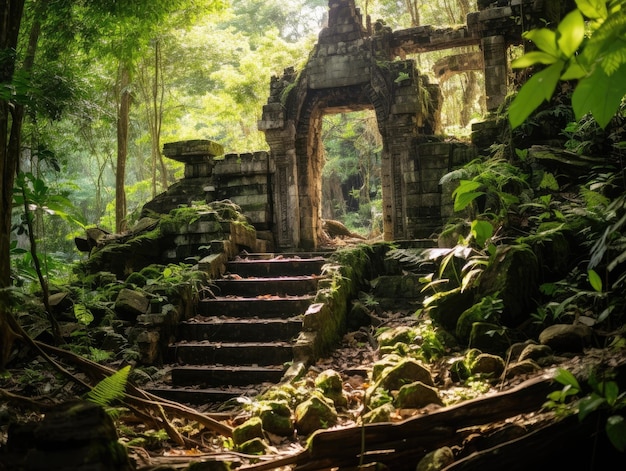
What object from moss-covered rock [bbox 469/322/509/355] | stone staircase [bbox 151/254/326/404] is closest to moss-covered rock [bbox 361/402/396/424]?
moss-covered rock [bbox 469/322/509/355]

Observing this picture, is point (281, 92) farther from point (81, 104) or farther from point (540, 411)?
point (540, 411)

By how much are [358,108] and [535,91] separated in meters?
10.9

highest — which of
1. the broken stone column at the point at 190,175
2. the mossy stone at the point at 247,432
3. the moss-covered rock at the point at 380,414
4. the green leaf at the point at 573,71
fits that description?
the broken stone column at the point at 190,175

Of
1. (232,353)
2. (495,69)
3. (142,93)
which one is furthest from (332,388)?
(142,93)

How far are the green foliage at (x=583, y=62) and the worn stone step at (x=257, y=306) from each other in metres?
5.74

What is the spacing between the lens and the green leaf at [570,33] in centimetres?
104

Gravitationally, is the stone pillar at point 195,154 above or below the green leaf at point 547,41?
above

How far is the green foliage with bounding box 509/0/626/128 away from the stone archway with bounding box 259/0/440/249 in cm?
936

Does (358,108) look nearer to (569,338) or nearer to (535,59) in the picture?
(569,338)

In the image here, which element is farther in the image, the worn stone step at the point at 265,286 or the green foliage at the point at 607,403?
the worn stone step at the point at 265,286

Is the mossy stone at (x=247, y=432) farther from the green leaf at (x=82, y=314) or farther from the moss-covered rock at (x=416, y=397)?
the green leaf at (x=82, y=314)

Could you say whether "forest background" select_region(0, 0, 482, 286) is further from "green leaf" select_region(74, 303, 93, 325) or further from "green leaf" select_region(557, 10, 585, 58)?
"green leaf" select_region(557, 10, 585, 58)

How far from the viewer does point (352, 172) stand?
26.7m

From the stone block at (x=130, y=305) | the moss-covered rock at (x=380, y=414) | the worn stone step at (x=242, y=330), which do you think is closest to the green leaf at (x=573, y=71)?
the moss-covered rock at (x=380, y=414)
